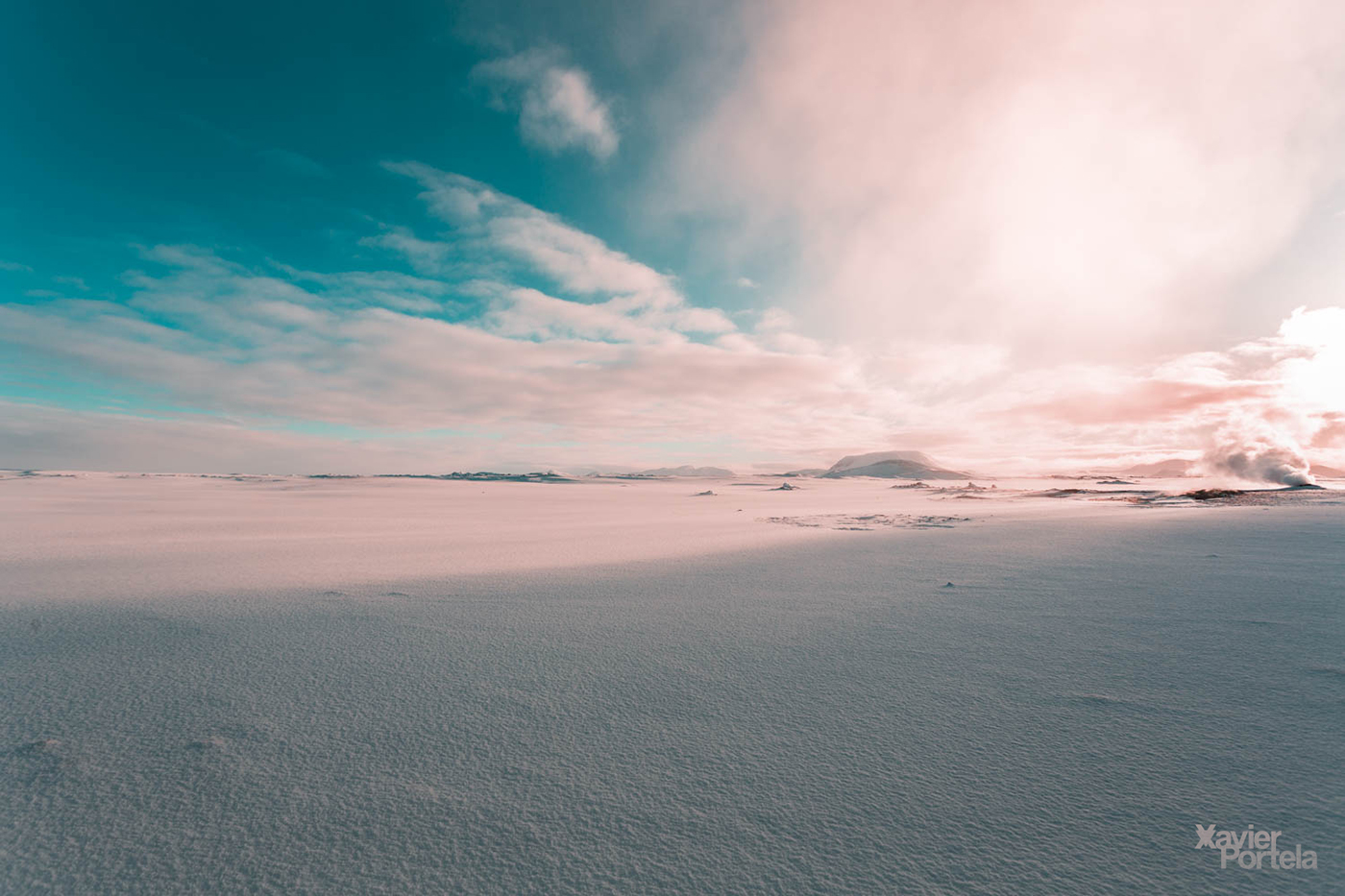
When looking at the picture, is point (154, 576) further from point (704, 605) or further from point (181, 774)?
point (704, 605)

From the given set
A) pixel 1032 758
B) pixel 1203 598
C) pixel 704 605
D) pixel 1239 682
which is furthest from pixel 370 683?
pixel 1203 598

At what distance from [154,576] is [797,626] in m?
5.86

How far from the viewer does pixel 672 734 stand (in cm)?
222

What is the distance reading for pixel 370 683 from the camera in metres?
2.72

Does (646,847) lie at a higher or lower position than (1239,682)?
lower

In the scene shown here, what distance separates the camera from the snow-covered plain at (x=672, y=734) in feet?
5.02

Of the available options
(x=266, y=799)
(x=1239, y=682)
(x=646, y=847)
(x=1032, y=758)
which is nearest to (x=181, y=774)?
(x=266, y=799)

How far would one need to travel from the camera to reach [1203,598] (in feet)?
13.4

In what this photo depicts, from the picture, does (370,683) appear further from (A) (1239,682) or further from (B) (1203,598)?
(B) (1203,598)

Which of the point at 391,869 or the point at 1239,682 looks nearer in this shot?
the point at 391,869

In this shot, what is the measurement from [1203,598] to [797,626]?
10.1 ft

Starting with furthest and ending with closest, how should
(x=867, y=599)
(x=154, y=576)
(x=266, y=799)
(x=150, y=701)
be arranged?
(x=154, y=576) < (x=867, y=599) < (x=150, y=701) < (x=266, y=799)

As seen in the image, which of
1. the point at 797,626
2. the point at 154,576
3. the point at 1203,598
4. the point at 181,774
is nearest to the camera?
the point at 181,774

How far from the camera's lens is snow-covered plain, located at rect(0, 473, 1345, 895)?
1.53 meters
